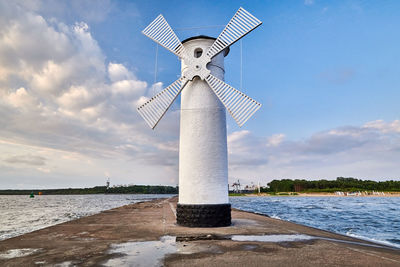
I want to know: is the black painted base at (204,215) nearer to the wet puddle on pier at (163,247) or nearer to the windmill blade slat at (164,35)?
the wet puddle on pier at (163,247)

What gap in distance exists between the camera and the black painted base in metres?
8.45

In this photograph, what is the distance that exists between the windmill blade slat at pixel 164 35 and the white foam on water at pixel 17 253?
7.53 meters

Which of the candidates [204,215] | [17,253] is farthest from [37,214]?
[17,253]

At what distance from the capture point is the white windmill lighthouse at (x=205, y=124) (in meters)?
8.62

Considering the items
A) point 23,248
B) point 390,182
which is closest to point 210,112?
point 23,248

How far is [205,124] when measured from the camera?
8883 millimetres

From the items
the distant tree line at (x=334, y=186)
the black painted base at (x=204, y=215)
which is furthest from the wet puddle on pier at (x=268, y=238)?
the distant tree line at (x=334, y=186)

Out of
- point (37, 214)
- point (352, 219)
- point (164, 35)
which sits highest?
point (164, 35)

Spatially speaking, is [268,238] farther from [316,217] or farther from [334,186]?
[334,186]

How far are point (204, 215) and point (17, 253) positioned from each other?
5.12 m

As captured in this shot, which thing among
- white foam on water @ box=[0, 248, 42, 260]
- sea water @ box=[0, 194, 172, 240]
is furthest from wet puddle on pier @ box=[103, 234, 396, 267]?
sea water @ box=[0, 194, 172, 240]

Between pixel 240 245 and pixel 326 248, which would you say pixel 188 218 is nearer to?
pixel 240 245

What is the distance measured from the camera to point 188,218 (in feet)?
28.2

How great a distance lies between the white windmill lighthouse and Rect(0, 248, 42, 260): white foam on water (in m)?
4.52
